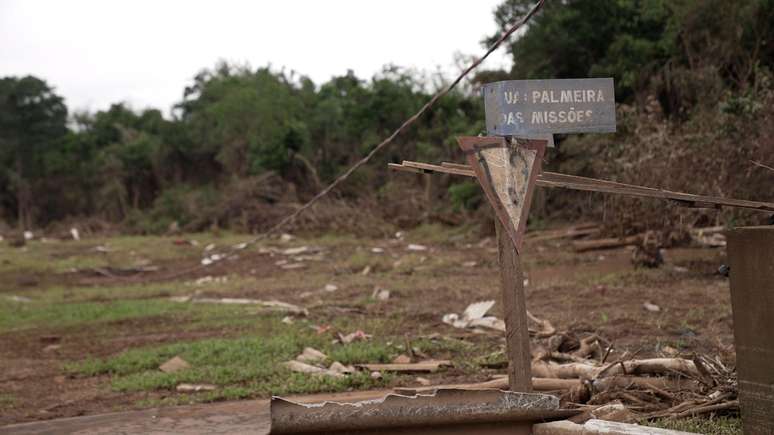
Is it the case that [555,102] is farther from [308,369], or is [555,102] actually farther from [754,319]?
[308,369]

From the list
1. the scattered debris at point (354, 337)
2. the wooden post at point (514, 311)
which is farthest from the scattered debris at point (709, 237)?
the wooden post at point (514, 311)

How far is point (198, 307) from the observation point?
14.0 m

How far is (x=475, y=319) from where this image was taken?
1052 centimetres

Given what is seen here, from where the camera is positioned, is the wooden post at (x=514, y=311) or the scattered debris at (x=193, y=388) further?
the scattered debris at (x=193, y=388)

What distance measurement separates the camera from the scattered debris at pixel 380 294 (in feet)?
43.6

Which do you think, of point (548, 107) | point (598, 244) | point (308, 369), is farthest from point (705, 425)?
point (598, 244)

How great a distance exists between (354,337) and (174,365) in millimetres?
2189

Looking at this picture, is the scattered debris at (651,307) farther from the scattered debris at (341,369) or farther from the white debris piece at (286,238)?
the white debris piece at (286,238)

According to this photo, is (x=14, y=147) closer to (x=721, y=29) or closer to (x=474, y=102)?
(x=474, y=102)

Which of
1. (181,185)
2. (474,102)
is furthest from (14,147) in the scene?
(474,102)

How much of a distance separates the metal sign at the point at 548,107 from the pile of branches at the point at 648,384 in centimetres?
196

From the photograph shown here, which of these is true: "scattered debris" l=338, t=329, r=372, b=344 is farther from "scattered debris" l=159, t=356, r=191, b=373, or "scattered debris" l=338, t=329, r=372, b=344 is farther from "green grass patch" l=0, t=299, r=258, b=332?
"green grass patch" l=0, t=299, r=258, b=332

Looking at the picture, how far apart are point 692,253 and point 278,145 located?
20.3 m

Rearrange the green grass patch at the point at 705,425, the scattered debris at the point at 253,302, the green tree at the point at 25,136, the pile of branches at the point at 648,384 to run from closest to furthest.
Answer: the green grass patch at the point at 705,425
the pile of branches at the point at 648,384
the scattered debris at the point at 253,302
the green tree at the point at 25,136
